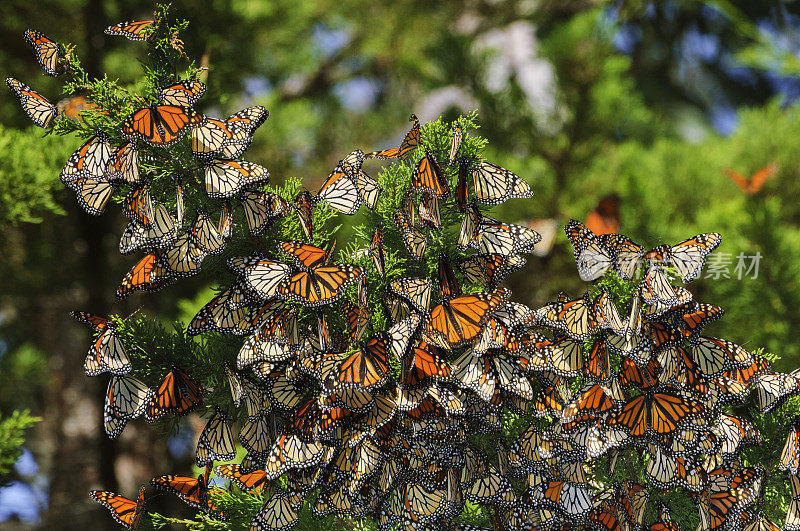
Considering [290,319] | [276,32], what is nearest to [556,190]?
[276,32]

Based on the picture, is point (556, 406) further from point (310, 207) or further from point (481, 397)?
point (310, 207)

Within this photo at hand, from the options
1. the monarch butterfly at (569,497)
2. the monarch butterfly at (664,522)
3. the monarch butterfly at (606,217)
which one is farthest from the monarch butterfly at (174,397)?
the monarch butterfly at (606,217)

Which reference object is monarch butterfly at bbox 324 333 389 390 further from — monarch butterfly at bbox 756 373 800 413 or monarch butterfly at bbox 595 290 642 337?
monarch butterfly at bbox 756 373 800 413

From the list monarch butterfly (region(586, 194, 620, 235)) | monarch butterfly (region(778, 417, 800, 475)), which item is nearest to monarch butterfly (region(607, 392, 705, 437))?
monarch butterfly (region(778, 417, 800, 475))

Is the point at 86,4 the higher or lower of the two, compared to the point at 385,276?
higher

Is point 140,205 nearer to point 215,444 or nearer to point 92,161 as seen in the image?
point 92,161

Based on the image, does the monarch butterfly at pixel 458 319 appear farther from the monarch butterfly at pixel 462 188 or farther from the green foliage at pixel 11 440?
the green foliage at pixel 11 440
